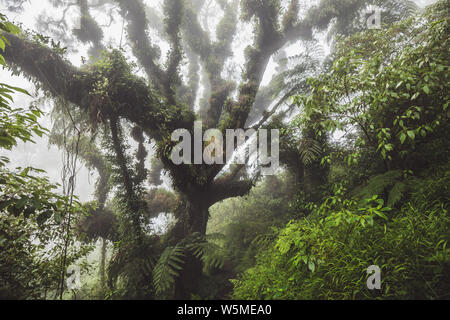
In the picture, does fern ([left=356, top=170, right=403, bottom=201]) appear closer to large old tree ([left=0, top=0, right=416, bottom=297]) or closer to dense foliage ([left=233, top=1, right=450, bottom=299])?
dense foliage ([left=233, top=1, right=450, bottom=299])

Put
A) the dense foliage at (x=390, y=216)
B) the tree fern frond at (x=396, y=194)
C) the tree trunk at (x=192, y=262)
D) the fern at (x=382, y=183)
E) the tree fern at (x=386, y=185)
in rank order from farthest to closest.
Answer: the tree trunk at (x=192, y=262) < the fern at (x=382, y=183) < the tree fern at (x=386, y=185) < the tree fern frond at (x=396, y=194) < the dense foliage at (x=390, y=216)

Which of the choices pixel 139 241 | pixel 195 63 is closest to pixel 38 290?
pixel 139 241

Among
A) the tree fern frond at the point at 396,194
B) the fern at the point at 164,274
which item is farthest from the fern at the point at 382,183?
the fern at the point at 164,274

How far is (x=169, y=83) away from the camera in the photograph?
606cm

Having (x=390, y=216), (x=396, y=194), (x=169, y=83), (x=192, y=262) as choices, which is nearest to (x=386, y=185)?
(x=396, y=194)

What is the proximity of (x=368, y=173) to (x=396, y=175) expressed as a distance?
932 mm

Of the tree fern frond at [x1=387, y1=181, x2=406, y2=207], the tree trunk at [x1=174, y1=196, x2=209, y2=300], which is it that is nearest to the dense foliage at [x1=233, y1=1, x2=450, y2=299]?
the tree fern frond at [x1=387, y1=181, x2=406, y2=207]

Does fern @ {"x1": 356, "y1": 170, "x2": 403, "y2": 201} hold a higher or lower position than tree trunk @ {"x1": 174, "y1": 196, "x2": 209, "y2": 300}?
higher

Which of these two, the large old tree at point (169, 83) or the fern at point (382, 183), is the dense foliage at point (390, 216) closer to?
the fern at point (382, 183)

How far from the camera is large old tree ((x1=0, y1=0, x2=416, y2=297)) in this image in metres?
3.56

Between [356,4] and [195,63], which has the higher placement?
[195,63]

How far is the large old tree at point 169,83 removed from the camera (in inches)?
140
